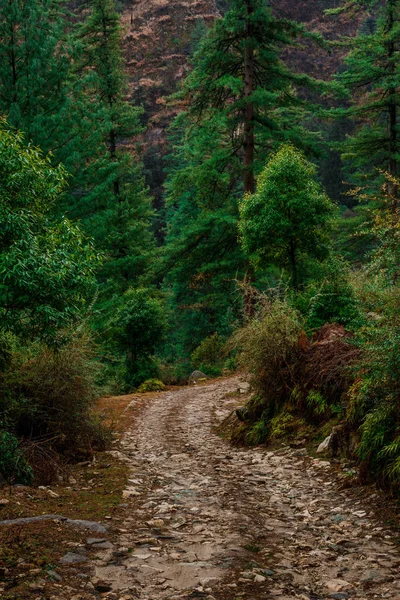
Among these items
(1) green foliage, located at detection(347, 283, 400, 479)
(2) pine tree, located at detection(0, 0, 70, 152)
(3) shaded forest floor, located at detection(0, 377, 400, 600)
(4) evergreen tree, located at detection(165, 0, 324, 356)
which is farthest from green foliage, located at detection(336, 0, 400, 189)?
(3) shaded forest floor, located at detection(0, 377, 400, 600)

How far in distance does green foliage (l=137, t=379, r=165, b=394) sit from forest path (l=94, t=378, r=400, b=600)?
37.1 feet

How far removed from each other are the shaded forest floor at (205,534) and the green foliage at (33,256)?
2.04 metres

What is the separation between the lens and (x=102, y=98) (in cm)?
2555

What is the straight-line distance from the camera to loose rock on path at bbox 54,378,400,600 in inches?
149

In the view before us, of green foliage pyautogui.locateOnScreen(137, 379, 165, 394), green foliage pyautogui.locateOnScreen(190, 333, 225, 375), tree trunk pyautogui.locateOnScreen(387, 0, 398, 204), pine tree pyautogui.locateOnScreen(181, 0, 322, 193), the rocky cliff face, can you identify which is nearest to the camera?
pine tree pyautogui.locateOnScreen(181, 0, 322, 193)

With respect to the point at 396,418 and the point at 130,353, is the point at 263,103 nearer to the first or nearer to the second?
the point at 130,353

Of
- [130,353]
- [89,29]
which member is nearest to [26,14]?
[89,29]

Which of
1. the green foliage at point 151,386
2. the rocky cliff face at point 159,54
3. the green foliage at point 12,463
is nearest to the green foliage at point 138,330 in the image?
the green foliage at point 151,386

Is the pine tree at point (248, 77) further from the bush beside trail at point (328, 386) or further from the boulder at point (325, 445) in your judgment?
the boulder at point (325, 445)

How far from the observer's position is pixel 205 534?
4.89 m

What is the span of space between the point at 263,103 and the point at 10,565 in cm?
1744

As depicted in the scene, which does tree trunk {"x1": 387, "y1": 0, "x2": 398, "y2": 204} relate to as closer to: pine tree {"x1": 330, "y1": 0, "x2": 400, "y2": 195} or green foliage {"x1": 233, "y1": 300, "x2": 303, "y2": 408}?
pine tree {"x1": 330, "y1": 0, "x2": 400, "y2": 195}

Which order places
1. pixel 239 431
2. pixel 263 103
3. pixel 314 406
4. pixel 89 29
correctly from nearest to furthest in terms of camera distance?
pixel 314 406, pixel 239 431, pixel 263 103, pixel 89 29

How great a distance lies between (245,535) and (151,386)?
15.4 metres
